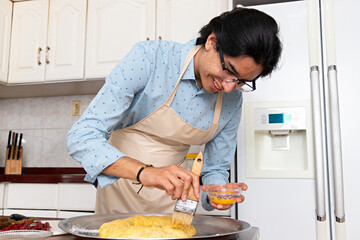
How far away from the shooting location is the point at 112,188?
4.25 feet

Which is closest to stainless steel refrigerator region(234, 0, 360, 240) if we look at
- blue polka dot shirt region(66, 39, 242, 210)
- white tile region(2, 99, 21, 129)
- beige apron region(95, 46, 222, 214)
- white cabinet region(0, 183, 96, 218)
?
blue polka dot shirt region(66, 39, 242, 210)

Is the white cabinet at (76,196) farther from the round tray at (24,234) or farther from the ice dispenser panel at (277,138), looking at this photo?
the round tray at (24,234)

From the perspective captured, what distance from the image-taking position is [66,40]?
8.21 feet

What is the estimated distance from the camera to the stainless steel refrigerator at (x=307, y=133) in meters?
1.57

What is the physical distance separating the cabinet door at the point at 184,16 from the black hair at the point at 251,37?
124 centimetres

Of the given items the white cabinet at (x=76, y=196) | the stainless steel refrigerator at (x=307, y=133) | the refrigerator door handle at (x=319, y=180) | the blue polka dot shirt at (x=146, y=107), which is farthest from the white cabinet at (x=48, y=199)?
the refrigerator door handle at (x=319, y=180)

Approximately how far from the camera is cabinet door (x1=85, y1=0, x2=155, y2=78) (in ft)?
7.75

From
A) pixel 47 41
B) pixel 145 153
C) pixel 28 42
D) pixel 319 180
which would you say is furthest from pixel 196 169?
pixel 28 42

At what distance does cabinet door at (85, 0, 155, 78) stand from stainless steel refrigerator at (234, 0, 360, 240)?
88 cm

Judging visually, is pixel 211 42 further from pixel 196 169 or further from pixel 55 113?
pixel 55 113

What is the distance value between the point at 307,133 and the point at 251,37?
0.84 meters

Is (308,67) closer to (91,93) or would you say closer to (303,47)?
(303,47)

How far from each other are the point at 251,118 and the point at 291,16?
1.74ft

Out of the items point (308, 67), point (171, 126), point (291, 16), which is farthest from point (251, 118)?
point (171, 126)
